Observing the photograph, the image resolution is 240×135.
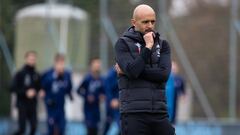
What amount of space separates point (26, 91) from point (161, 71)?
999 centimetres

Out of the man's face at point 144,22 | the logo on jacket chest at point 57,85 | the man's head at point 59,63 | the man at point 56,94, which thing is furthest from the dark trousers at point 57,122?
Answer: the man's face at point 144,22

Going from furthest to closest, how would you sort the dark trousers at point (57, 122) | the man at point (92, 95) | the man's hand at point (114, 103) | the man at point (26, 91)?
the man at point (92, 95)
the dark trousers at point (57, 122)
the man at point (26, 91)
the man's hand at point (114, 103)

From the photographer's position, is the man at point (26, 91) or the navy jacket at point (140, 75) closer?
the navy jacket at point (140, 75)

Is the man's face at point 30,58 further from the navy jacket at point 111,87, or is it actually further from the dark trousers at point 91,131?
the dark trousers at point 91,131

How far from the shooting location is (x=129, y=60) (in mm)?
7406

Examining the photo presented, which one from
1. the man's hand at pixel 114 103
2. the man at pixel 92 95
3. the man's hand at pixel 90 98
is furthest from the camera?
the man's hand at pixel 90 98

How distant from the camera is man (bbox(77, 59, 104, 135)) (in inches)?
714

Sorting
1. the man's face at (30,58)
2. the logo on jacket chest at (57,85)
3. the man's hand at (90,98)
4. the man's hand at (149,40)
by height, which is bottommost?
the man's hand at (90,98)

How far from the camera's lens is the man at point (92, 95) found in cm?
1814

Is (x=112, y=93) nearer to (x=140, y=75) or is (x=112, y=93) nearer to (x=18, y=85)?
(x=18, y=85)

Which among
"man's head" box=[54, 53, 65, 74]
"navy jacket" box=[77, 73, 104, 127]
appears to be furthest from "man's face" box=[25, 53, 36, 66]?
"navy jacket" box=[77, 73, 104, 127]

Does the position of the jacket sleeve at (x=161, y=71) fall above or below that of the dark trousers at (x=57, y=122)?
above

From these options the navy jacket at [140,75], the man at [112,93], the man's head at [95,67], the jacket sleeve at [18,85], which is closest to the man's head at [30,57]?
the jacket sleeve at [18,85]

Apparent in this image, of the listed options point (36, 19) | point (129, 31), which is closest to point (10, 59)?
point (36, 19)
